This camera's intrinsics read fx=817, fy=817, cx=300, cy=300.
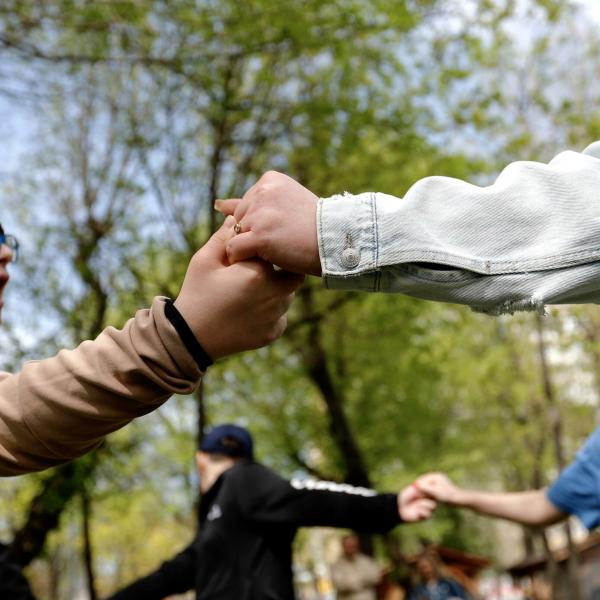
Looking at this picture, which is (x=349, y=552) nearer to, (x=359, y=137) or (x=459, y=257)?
(x=359, y=137)

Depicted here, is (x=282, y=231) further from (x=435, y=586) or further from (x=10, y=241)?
(x=435, y=586)

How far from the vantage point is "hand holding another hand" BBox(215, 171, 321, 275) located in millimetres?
1568

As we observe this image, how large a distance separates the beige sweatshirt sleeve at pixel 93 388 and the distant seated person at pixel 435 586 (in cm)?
1261

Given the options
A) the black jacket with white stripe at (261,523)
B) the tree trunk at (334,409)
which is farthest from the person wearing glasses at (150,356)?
the tree trunk at (334,409)

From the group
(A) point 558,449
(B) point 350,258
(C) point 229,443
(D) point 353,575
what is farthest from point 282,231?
(A) point 558,449

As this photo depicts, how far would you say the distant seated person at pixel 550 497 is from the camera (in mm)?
3533

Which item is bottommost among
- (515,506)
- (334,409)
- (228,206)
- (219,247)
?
(515,506)

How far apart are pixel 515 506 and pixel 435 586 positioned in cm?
1007

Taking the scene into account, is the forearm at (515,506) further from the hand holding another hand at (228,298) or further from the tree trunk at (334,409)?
the tree trunk at (334,409)

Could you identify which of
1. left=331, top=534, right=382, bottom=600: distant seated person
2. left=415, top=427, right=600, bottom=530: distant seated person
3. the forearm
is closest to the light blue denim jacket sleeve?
left=415, top=427, right=600, bottom=530: distant seated person

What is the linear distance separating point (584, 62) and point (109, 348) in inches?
713

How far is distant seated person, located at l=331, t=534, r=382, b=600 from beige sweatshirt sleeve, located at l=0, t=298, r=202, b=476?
13.0m

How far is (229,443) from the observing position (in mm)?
5043

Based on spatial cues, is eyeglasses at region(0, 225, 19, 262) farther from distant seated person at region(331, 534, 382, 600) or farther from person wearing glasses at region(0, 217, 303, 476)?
distant seated person at region(331, 534, 382, 600)
